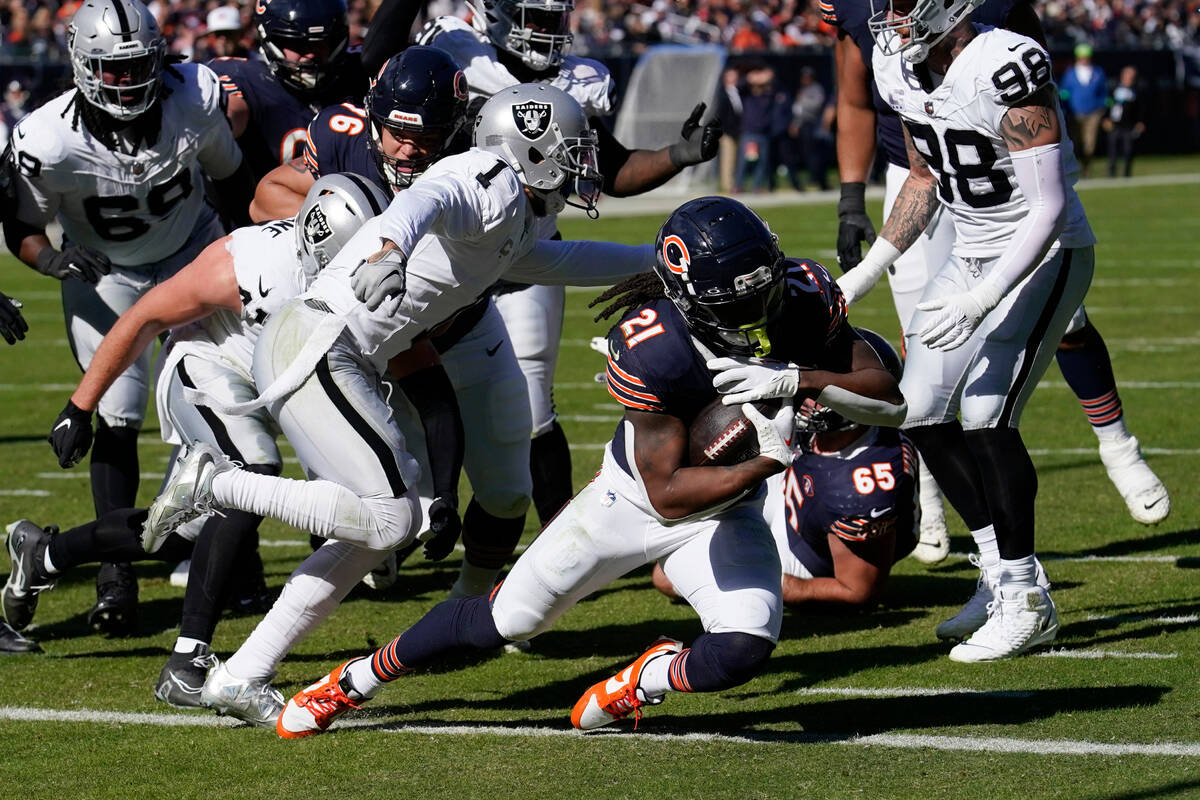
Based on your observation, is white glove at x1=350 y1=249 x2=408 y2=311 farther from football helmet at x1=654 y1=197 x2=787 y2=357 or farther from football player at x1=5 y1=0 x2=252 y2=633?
football player at x1=5 y1=0 x2=252 y2=633

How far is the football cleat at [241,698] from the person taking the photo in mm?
4031

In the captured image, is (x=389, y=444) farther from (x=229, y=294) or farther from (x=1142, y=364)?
(x=1142, y=364)

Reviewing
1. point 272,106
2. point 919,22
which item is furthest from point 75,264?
point 919,22

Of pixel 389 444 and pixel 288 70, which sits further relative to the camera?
pixel 288 70

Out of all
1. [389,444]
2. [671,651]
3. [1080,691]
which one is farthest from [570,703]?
[1080,691]

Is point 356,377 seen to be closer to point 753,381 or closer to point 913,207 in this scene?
point 753,381

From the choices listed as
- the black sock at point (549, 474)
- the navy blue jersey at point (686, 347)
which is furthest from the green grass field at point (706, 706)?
the navy blue jersey at point (686, 347)

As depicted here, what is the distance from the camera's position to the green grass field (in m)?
3.58

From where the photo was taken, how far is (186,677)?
4164mm

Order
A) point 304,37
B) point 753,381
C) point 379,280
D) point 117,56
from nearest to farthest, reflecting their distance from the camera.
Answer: point 379,280 → point 753,381 → point 117,56 → point 304,37

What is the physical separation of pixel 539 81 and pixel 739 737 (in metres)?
2.59

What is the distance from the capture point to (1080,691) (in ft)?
13.6

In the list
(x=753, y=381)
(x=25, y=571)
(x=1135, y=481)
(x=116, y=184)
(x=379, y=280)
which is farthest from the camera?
(x=1135, y=481)

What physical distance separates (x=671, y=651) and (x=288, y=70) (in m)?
2.70
